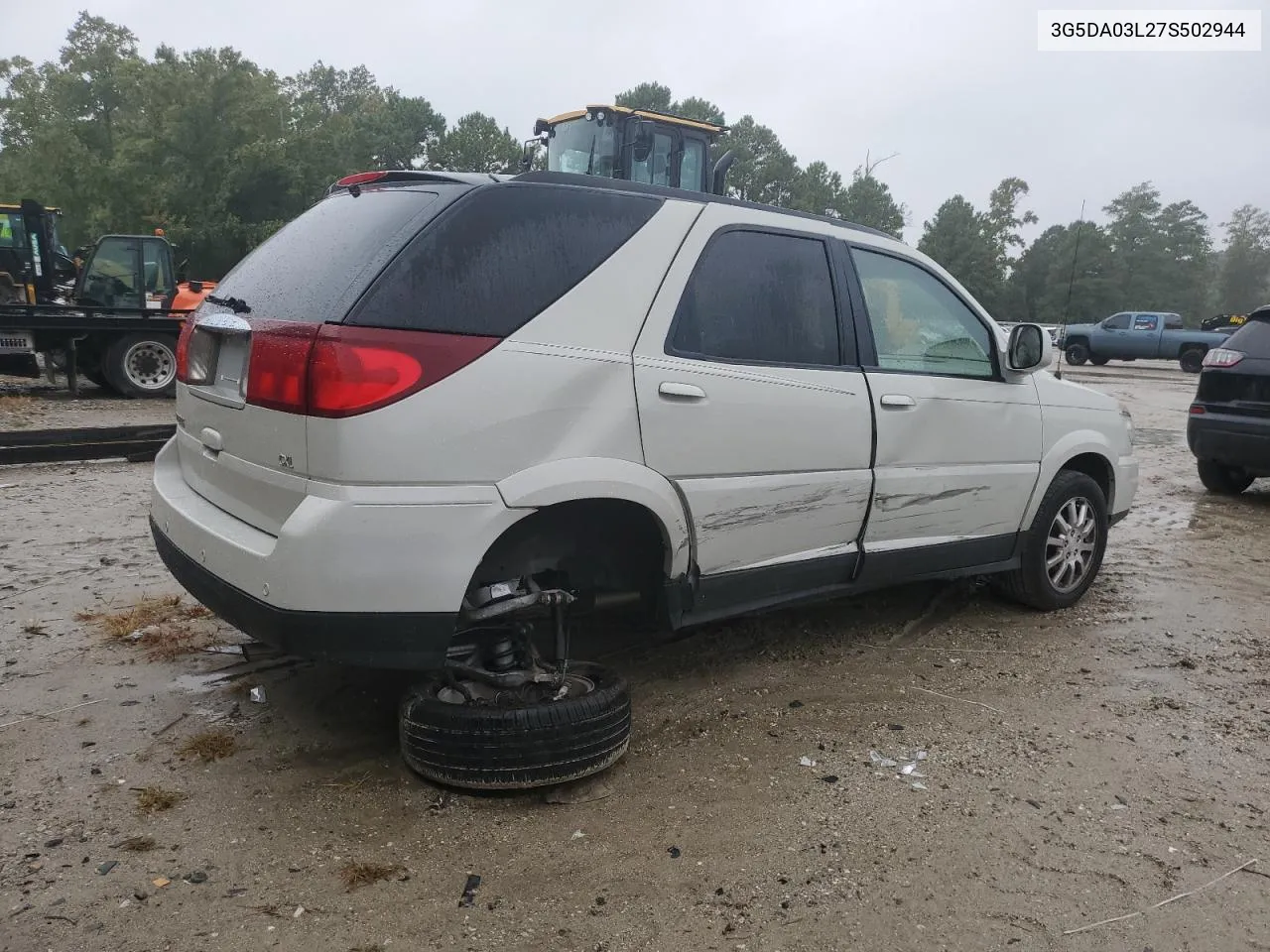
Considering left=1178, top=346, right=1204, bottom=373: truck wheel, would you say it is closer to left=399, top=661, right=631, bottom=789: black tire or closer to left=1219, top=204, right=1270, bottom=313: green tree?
left=399, top=661, right=631, bottom=789: black tire

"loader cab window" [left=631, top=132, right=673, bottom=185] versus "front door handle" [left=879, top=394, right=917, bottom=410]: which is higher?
"loader cab window" [left=631, top=132, right=673, bottom=185]

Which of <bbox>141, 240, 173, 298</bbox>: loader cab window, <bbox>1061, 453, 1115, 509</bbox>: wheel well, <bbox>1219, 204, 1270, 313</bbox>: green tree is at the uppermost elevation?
<bbox>1219, 204, 1270, 313</bbox>: green tree

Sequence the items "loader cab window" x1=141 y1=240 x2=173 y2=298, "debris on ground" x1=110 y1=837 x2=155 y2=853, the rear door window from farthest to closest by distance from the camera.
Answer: "loader cab window" x1=141 y1=240 x2=173 y2=298, the rear door window, "debris on ground" x1=110 y1=837 x2=155 y2=853

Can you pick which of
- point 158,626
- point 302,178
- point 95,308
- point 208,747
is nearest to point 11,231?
point 95,308

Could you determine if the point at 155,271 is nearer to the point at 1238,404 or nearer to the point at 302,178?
the point at 1238,404

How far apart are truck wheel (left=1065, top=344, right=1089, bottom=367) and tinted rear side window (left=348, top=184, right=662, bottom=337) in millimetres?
31018

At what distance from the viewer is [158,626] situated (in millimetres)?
4355

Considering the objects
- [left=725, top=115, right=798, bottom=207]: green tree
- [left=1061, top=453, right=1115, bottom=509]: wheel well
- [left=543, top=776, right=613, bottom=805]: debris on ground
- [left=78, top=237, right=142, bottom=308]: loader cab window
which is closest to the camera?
[left=543, top=776, right=613, bottom=805]: debris on ground

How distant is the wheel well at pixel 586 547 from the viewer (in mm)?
3068

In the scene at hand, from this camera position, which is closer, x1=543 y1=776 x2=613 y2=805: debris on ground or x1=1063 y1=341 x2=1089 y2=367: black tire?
x1=543 y1=776 x2=613 y2=805: debris on ground

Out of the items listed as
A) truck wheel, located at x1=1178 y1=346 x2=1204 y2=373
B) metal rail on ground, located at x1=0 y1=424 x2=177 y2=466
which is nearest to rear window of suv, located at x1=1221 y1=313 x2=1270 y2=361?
metal rail on ground, located at x1=0 y1=424 x2=177 y2=466

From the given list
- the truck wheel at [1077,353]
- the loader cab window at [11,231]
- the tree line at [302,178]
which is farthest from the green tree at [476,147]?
the loader cab window at [11,231]

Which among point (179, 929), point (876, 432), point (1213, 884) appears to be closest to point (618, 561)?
point (876, 432)

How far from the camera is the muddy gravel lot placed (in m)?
2.47
